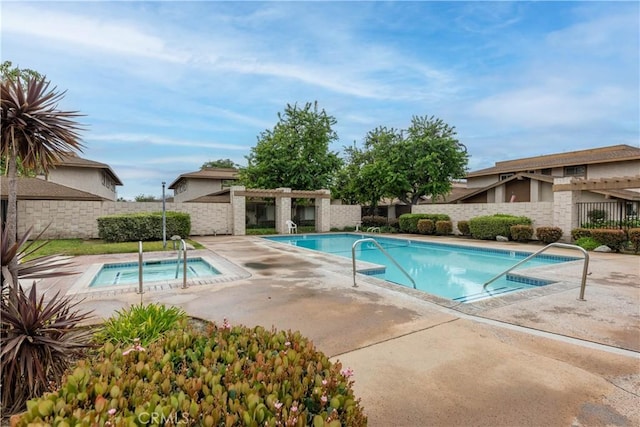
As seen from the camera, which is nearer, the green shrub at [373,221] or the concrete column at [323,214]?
the concrete column at [323,214]

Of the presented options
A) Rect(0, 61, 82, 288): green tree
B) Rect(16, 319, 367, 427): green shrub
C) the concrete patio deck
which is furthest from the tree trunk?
the concrete patio deck

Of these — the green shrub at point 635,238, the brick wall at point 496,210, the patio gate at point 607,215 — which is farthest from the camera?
the brick wall at point 496,210

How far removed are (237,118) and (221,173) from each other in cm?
950

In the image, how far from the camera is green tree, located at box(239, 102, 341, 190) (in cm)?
2208

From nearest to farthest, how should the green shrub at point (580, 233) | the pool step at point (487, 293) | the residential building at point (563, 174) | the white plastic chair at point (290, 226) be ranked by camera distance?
the pool step at point (487, 293), the green shrub at point (580, 233), the residential building at point (563, 174), the white plastic chair at point (290, 226)

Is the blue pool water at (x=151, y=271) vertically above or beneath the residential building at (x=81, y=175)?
beneath

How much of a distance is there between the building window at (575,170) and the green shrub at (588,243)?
11517 mm

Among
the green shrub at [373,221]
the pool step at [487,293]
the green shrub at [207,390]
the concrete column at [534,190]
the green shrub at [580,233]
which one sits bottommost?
the pool step at [487,293]

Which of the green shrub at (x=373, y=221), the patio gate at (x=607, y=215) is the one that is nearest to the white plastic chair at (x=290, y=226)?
the green shrub at (x=373, y=221)

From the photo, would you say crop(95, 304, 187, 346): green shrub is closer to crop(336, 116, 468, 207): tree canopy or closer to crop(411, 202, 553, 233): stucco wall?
crop(411, 202, 553, 233): stucco wall

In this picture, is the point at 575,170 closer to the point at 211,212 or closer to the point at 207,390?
the point at 211,212

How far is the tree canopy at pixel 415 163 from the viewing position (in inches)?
818

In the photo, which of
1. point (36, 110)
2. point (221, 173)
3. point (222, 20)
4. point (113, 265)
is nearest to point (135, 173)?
point (221, 173)

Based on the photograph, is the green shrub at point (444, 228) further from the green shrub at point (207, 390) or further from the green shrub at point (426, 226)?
the green shrub at point (207, 390)
